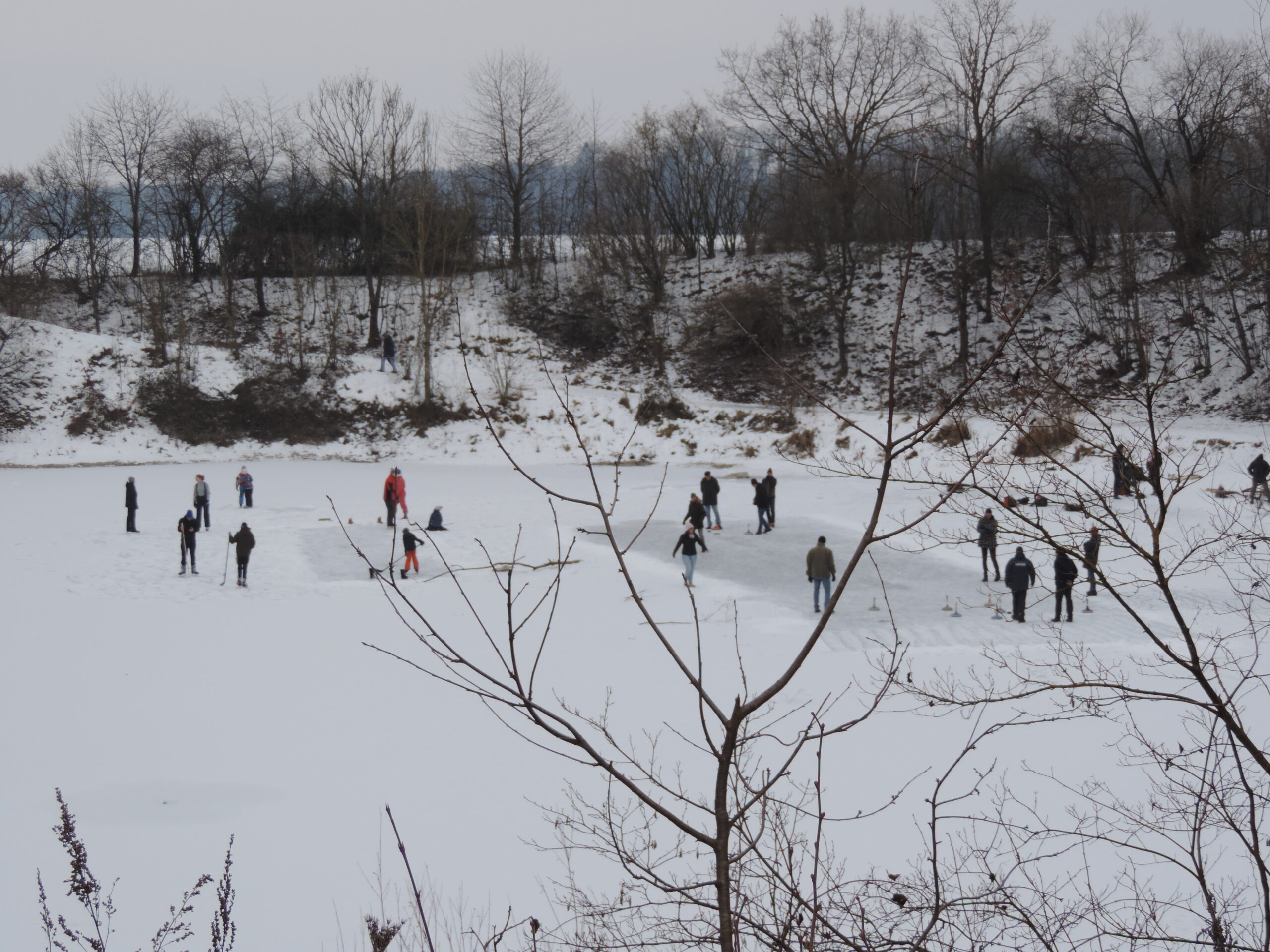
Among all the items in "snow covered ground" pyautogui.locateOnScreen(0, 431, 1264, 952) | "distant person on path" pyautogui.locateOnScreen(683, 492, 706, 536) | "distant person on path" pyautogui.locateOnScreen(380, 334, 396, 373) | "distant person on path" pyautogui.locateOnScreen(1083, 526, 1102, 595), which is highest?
"distant person on path" pyautogui.locateOnScreen(380, 334, 396, 373)

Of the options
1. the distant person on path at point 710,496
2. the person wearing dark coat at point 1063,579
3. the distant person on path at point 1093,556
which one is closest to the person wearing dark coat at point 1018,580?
the person wearing dark coat at point 1063,579

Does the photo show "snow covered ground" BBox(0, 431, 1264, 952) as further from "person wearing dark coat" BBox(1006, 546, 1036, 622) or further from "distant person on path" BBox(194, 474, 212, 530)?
"distant person on path" BBox(194, 474, 212, 530)

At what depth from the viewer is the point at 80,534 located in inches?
711

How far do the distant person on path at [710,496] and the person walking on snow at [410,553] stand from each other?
5.58m

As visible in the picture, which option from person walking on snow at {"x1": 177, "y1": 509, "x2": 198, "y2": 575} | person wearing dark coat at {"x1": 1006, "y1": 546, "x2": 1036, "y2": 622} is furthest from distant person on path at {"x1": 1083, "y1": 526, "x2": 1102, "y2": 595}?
person walking on snow at {"x1": 177, "y1": 509, "x2": 198, "y2": 575}

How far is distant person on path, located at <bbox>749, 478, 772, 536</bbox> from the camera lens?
1834 centimetres

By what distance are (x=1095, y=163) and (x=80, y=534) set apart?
35460 millimetres

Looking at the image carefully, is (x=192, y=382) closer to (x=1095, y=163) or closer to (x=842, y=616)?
(x=842, y=616)

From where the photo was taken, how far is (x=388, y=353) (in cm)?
3438

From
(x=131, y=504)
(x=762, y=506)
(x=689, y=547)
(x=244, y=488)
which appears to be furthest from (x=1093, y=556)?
(x=244, y=488)

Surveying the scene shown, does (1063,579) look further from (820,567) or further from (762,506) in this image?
(762,506)

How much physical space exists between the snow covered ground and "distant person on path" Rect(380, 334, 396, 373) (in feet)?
50.6

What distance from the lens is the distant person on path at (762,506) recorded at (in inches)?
722

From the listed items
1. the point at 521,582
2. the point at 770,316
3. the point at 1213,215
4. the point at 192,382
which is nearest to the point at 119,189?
the point at 192,382
